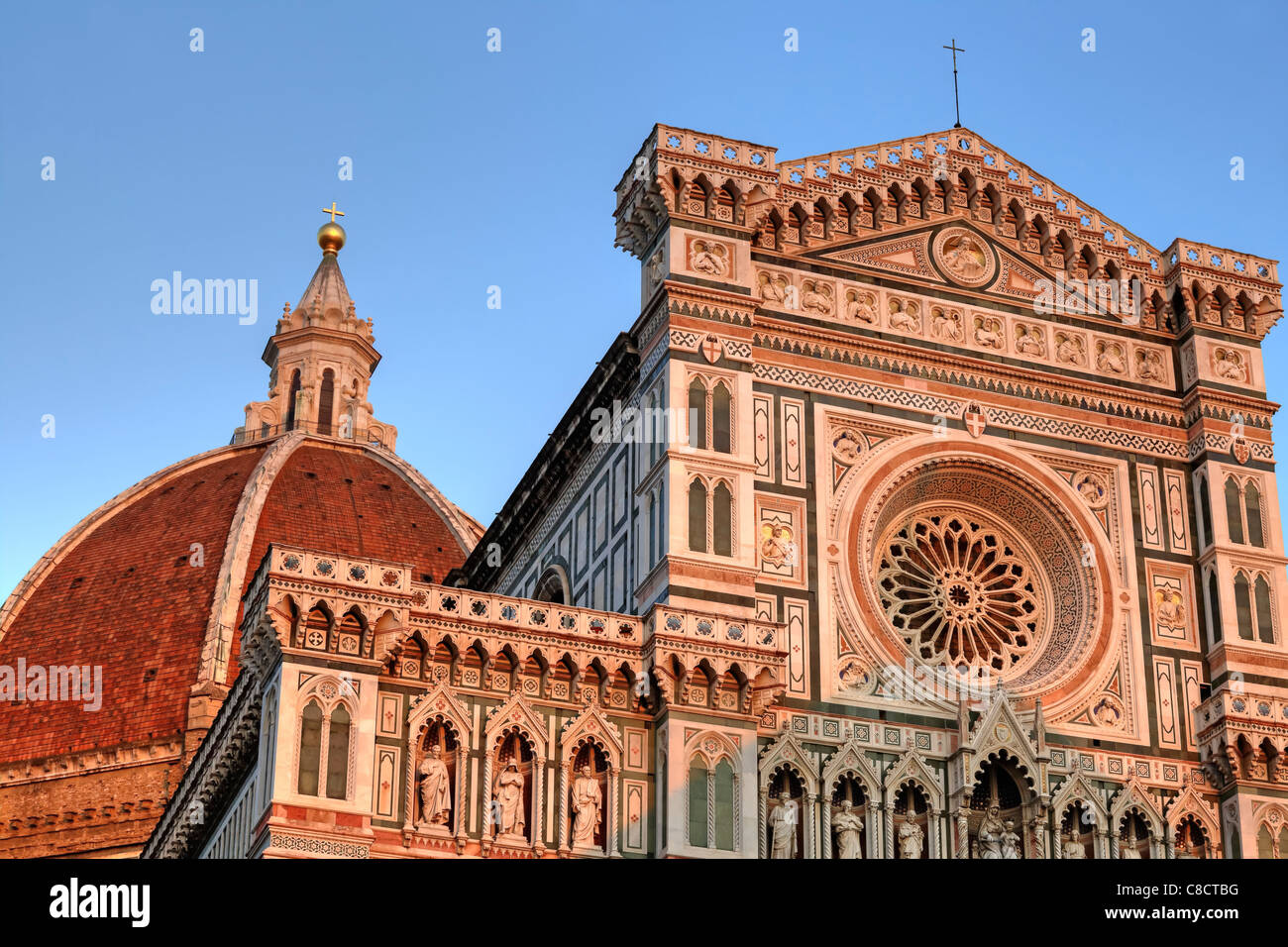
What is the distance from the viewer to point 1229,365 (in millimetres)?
35531

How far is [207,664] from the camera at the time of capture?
6569 centimetres

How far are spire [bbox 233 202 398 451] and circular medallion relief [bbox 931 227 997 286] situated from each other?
151 ft

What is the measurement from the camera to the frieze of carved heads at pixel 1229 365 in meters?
35.4

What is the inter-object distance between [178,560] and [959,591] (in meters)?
42.1

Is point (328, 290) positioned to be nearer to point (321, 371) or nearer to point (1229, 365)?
point (321, 371)

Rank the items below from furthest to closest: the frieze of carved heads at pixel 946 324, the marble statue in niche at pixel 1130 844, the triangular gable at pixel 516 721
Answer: the frieze of carved heads at pixel 946 324, the marble statue in niche at pixel 1130 844, the triangular gable at pixel 516 721

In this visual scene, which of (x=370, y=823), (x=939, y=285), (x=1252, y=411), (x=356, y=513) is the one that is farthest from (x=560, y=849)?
(x=356, y=513)

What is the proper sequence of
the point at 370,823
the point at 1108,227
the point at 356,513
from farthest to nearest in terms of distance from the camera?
1. the point at 356,513
2. the point at 1108,227
3. the point at 370,823

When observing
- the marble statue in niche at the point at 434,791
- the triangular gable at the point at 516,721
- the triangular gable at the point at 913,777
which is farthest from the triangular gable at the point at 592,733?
the triangular gable at the point at 913,777

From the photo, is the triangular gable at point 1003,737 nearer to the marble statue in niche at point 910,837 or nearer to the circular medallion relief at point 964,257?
the marble statue in niche at point 910,837

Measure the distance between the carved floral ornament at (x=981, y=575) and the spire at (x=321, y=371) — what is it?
4751cm

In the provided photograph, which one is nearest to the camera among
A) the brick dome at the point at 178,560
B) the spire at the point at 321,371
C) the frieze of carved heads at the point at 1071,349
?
the frieze of carved heads at the point at 1071,349

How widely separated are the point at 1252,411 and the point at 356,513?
41.9m
